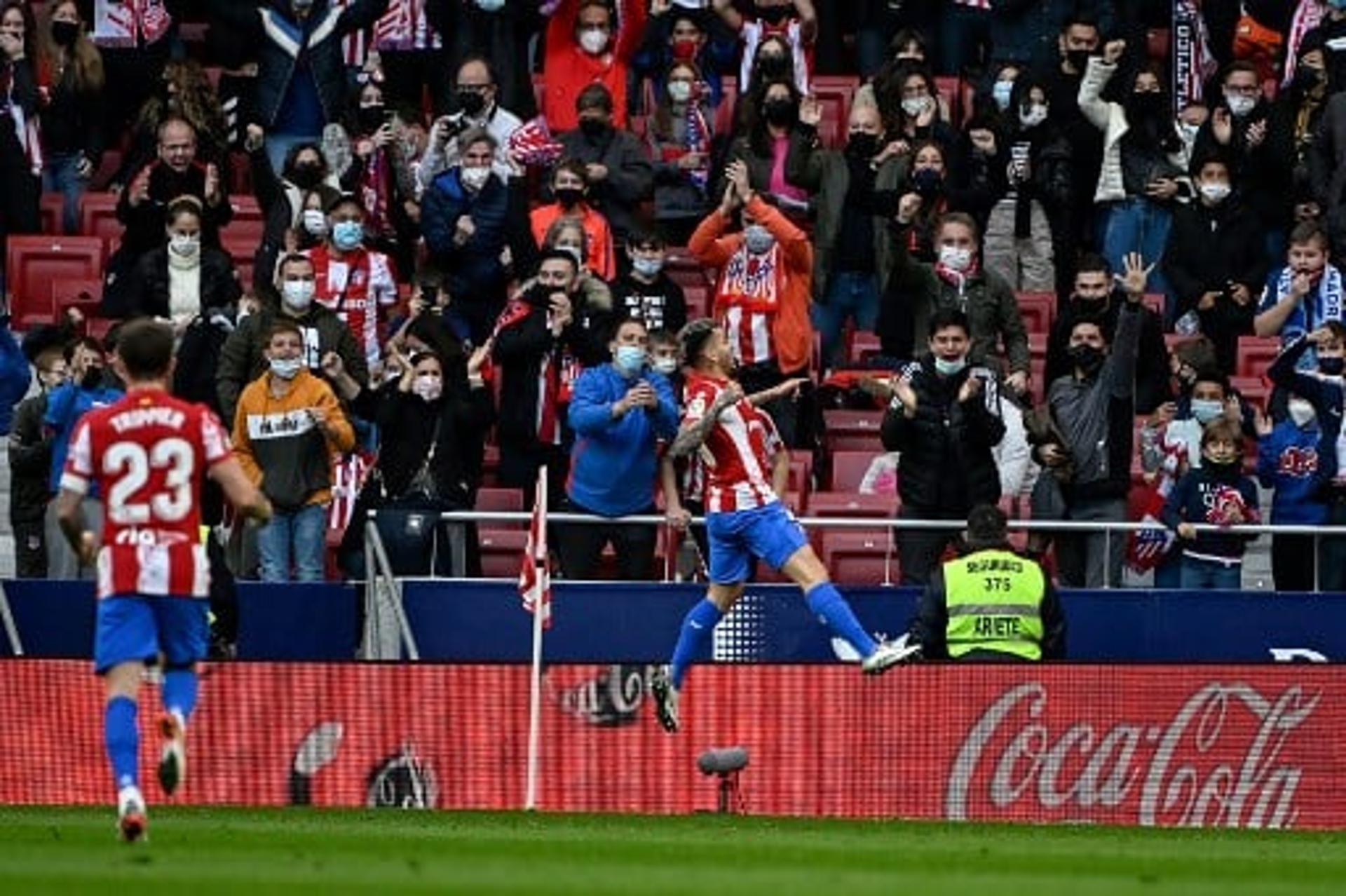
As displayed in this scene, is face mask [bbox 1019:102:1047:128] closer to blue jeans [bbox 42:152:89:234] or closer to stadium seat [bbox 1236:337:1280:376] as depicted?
stadium seat [bbox 1236:337:1280:376]

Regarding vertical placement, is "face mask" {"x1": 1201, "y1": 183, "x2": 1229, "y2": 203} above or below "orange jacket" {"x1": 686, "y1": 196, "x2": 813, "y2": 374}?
above

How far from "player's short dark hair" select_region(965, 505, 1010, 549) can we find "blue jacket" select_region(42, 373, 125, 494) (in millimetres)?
5782

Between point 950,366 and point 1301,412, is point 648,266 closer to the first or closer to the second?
point 950,366

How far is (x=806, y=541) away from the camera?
22391 mm

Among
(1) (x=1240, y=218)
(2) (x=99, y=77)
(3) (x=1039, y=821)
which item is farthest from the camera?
(2) (x=99, y=77)

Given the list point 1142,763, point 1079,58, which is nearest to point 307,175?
point 1079,58

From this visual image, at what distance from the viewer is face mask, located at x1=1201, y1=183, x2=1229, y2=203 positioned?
27.2 m

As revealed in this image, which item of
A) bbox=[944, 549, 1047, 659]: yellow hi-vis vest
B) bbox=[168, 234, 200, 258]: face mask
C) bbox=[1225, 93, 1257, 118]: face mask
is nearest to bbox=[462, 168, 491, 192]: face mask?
bbox=[168, 234, 200, 258]: face mask

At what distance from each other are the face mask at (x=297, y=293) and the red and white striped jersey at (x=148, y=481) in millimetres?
8749

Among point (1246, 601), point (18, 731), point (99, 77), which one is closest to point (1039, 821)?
point (1246, 601)

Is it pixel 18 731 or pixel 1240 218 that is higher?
pixel 1240 218

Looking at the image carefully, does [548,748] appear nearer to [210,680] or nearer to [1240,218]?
[210,680]

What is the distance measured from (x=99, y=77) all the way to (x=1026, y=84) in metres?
6.72

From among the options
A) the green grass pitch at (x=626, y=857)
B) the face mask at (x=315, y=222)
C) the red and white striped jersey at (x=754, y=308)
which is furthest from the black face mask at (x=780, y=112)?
the green grass pitch at (x=626, y=857)
